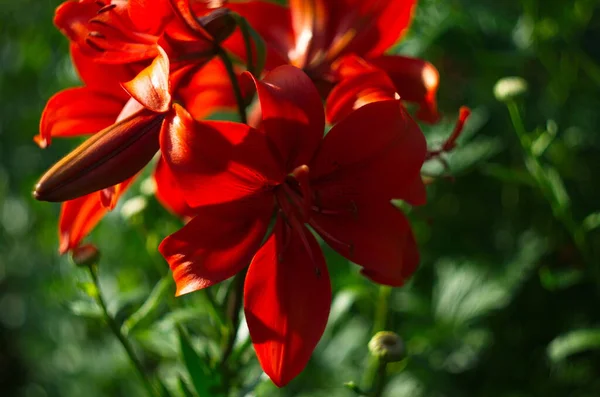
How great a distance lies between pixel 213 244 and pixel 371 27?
377 mm

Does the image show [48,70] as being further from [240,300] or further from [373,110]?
[373,110]

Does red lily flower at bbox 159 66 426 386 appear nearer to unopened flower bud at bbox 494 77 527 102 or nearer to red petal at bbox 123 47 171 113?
red petal at bbox 123 47 171 113

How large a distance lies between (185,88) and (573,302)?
2.46 feet

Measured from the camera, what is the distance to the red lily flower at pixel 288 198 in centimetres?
74

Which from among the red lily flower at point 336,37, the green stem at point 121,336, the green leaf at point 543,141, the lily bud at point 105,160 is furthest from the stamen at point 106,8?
the green leaf at point 543,141

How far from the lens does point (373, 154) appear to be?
79 cm

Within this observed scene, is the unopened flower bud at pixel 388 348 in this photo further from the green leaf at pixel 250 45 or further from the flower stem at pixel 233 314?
the green leaf at pixel 250 45

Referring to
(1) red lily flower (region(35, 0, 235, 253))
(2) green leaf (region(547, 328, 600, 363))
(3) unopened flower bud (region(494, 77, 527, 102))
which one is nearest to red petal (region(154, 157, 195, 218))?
(1) red lily flower (region(35, 0, 235, 253))

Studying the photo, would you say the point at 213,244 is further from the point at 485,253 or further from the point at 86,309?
the point at 485,253

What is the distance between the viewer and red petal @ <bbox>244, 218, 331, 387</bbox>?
774 mm

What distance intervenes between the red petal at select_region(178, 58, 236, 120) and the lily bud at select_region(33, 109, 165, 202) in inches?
7.8

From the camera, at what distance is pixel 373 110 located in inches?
30.1

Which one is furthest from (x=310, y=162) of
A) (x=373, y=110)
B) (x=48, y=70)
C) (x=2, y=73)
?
(x=2, y=73)

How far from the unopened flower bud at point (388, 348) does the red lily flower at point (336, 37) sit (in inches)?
10.2
